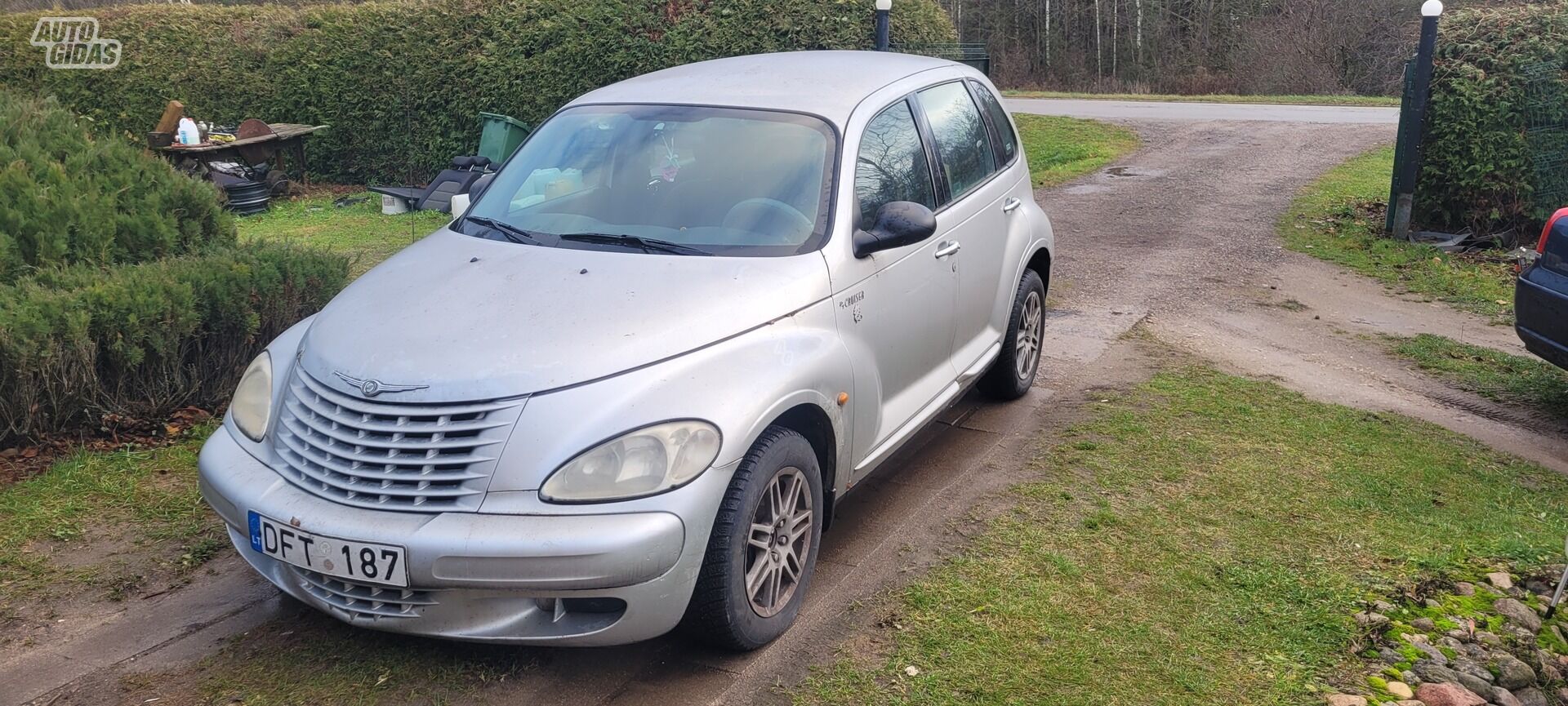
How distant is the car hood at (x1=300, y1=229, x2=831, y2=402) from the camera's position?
11.3 feet

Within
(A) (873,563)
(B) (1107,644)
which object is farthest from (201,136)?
(B) (1107,644)

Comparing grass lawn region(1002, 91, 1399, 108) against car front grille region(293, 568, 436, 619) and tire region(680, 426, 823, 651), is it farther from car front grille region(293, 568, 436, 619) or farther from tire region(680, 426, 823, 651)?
car front grille region(293, 568, 436, 619)

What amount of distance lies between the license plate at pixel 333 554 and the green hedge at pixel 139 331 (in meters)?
2.44

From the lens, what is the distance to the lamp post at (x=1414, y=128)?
10609mm

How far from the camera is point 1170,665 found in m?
3.70

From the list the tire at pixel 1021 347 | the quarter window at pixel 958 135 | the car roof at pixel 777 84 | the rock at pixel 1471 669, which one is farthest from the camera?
the tire at pixel 1021 347

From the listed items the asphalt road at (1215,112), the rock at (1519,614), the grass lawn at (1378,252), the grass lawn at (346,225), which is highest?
the rock at (1519,614)

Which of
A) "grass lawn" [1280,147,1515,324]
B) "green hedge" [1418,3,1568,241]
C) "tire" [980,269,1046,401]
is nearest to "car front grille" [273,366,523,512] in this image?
"tire" [980,269,1046,401]

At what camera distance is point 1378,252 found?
1060 cm

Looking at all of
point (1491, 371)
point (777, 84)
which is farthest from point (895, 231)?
point (1491, 371)

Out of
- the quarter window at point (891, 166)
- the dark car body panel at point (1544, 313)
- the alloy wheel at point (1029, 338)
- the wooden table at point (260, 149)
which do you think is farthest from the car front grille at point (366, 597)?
the wooden table at point (260, 149)

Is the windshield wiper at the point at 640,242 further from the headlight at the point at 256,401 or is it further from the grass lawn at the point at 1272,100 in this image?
the grass lawn at the point at 1272,100

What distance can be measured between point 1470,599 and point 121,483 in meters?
5.40

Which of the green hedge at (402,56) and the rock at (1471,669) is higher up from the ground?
the green hedge at (402,56)
